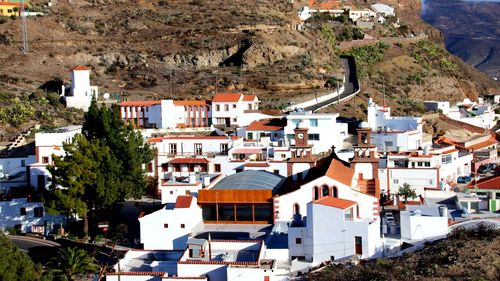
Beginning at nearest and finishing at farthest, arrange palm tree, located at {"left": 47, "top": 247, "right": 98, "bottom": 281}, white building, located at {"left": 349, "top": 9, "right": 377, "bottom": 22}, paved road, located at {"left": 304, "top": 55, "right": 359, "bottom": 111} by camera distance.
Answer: palm tree, located at {"left": 47, "top": 247, "right": 98, "bottom": 281} → paved road, located at {"left": 304, "top": 55, "right": 359, "bottom": 111} → white building, located at {"left": 349, "top": 9, "right": 377, "bottom": 22}

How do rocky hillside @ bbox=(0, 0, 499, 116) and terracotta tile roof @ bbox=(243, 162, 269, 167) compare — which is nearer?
terracotta tile roof @ bbox=(243, 162, 269, 167)

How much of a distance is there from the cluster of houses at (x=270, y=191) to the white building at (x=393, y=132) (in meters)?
0.08

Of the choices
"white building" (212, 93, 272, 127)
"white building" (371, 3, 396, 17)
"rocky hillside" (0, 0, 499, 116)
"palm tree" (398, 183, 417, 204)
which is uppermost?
"white building" (371, 3, 396, 17)

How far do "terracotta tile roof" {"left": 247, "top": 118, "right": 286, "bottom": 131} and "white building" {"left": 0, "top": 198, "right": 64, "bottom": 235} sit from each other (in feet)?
54.5

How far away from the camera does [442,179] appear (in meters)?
43.5

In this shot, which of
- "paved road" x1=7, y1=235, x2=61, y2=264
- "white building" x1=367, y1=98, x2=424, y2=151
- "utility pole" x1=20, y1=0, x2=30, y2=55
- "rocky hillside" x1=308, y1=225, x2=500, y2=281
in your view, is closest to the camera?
"rocky hillside" x1=308, y1=225, x2=500, y2=281

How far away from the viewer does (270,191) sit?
34.1 meters

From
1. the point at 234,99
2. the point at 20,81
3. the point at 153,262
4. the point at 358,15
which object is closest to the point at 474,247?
the point at 153,262

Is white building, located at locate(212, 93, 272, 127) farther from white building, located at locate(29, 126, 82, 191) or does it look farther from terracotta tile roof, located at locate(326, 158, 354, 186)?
terracotta tile roof, located at locate(326, 158, 354, 186)

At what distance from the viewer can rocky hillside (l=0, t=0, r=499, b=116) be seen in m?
70.8

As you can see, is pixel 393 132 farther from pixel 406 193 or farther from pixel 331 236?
pixel 331 236

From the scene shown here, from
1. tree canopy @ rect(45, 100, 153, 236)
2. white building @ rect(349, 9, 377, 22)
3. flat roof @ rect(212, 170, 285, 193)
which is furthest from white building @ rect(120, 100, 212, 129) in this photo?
white building @ rect(349, 9, 377, 22)

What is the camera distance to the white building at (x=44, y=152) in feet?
134

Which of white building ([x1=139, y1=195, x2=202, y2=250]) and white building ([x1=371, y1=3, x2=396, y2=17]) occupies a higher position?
white building ([x1=371, y1=3, x2=396, y2=17])
